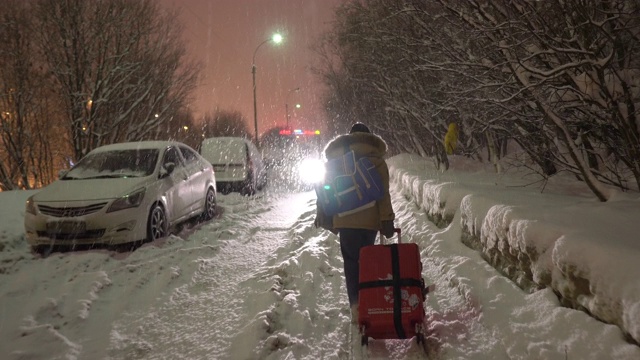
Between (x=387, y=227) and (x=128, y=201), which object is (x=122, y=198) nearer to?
(x=128, y=201)

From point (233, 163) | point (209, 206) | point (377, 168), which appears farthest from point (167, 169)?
point (233, 163)

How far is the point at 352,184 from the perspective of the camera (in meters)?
3.80

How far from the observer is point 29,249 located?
676 centimetres

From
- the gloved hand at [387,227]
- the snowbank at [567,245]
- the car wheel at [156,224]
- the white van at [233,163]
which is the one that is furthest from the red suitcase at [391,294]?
the white van at [233,163]

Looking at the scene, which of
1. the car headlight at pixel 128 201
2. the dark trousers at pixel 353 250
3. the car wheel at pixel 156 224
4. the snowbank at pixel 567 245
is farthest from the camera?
the car wheel at pixel 156 224

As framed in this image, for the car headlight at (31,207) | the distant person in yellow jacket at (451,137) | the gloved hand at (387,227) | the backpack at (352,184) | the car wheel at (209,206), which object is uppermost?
the distant person in yellow jacket at (451,137)

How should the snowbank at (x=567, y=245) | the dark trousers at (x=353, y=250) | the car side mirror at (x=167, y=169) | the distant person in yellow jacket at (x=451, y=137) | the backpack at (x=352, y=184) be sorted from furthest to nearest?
the distant person in yellow jacket at (x=451, y=137) → the car side mirror at (x=167, y=169) → the dark trousers at (x=353, y=250) → the backpack at (x=352, y=184) → the snowbank at (x=567, y=245)

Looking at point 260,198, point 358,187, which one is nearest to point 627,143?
point 358,187

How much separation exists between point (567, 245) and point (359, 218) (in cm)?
155

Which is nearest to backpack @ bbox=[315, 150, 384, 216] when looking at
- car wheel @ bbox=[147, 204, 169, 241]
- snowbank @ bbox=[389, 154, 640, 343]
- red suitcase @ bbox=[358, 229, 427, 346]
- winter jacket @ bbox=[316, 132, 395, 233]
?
winter jacket @ bbox=[316, 132, 395, 233]

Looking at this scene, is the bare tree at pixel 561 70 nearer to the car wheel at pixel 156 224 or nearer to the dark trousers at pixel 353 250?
the dark trousers at pixel 353 250

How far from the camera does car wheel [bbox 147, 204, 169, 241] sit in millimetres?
6957

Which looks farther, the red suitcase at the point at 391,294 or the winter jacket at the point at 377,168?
the winter jacket at the point at 377,168

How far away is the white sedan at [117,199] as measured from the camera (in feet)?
20.9
